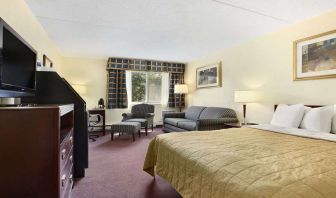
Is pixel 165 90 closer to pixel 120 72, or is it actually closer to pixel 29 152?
pixel 120 72

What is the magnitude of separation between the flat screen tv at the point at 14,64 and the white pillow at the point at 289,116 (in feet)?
9.88

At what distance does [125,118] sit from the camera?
530cm

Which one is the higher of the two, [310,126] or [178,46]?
[178,46]

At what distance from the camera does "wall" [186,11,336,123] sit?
2.77 metres

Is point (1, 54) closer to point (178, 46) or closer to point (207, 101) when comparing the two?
point (178, 46)

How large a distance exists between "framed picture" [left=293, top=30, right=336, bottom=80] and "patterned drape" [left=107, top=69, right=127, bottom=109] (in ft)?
14.3

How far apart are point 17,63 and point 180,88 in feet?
15.5

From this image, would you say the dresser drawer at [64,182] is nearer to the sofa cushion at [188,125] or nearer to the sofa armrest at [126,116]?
the sofa cushion at [188,125]

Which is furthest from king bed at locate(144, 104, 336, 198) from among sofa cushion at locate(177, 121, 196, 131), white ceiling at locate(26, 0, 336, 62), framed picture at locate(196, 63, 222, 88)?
framed picture at locate(196, 63, 222, 88)

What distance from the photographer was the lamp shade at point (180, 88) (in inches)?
234

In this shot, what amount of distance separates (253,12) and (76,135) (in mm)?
2875

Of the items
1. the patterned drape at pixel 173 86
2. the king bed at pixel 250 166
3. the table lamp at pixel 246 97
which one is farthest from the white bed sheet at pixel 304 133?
the patterned drape at pixel 173 86

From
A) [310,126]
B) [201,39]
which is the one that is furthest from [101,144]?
[310,126]

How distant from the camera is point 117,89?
579 cm
